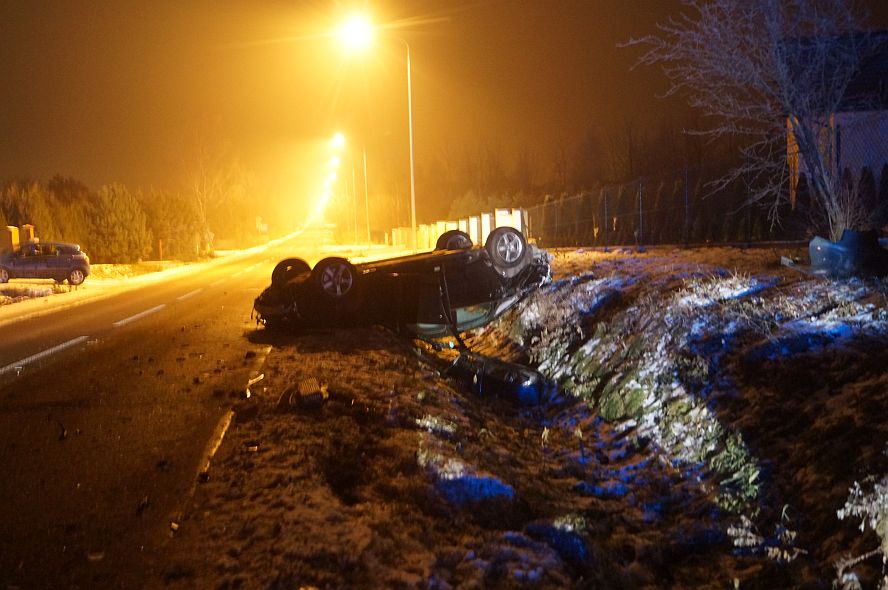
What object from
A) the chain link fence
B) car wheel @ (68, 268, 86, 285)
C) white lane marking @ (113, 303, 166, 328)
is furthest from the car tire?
car wheel @ (68, 268, 86, 285)

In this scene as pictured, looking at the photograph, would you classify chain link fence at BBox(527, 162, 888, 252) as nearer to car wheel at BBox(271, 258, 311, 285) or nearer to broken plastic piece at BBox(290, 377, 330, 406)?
car wheel at BBox(271, 258, 311, 285)

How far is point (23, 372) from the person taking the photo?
8281mm

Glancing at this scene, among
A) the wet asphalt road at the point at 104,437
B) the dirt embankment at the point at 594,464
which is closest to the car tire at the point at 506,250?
the dirt embankment at the point at 594,464

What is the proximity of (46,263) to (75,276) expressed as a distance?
117 centimetres

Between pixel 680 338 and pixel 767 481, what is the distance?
2.74m

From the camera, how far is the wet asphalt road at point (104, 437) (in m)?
3.60

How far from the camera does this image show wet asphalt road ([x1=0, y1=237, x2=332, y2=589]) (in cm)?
360

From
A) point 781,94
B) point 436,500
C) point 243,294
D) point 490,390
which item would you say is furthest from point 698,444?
point 243,294

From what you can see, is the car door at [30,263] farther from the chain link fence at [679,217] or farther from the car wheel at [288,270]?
the chain link fence at [679,217]

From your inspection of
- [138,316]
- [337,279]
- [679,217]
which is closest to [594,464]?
[337,279]

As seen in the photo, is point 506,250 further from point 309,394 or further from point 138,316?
point 138,316

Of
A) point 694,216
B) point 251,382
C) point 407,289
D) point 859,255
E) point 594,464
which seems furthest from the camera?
point 694,216

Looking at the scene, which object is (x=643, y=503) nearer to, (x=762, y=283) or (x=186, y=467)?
(x=186, y=467)

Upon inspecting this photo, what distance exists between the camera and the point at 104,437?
555cm
